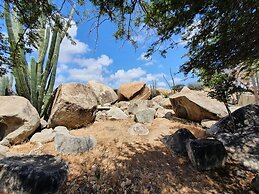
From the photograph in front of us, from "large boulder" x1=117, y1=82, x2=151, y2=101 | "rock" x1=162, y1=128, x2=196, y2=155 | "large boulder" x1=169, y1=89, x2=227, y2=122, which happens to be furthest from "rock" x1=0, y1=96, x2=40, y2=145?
"large boulder" x1=117, y1=82, x2=151, y2=101

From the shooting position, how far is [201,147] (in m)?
3.16

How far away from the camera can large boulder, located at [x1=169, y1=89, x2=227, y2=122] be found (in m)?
5.33

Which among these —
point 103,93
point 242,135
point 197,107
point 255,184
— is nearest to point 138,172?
point 255,184

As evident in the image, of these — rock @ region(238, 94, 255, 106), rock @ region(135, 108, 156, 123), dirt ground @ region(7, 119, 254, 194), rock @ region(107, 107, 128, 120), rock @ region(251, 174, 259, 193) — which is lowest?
rock @ region(251, 174, 259, 193)

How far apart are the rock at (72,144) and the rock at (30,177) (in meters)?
0.70

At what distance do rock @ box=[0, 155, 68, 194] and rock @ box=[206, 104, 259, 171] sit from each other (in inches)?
125

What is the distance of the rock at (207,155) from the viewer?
3.09 meters

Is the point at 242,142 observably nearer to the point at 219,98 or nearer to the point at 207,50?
the point at 219,98

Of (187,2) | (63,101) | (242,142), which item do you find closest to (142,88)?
(63,101)

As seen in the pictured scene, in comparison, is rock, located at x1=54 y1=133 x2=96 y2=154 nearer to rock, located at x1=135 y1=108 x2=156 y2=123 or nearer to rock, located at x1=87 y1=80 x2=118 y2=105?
rock, located at x1=135 y1=108 x2=156 y2=123

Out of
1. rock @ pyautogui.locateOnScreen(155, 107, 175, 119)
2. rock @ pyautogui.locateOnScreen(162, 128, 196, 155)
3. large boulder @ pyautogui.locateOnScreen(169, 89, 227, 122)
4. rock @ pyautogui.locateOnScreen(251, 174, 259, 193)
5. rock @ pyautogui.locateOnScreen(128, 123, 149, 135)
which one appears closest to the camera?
rock @ pyautogui.locateOnScreen(251, 174, 259, 193)

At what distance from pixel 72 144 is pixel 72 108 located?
1.50 m

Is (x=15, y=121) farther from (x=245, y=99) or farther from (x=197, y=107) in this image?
(x=245, y=99)

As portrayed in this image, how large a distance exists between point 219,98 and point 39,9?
4137mm
